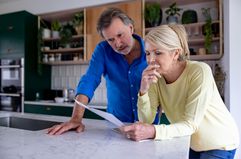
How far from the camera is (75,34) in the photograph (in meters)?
3.46

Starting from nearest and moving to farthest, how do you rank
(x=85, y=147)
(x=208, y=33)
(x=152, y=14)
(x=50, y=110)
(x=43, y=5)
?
(x=85, y=147), (x=208, y=33), (x=152, y=14), (x=50, y=110), (x=43, y=5)

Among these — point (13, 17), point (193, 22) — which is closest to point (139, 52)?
point (193, 22)

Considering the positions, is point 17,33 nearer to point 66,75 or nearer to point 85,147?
point 66,75

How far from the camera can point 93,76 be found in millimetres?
1276

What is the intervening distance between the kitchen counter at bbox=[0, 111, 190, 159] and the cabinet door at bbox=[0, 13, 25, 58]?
2.96m

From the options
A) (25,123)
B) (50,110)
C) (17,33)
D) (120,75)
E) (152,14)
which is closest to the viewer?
(120,75)

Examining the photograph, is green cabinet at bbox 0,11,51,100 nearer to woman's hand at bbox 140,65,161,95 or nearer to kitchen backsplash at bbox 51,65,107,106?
kitchen backsplash at bbox 51,65,107,106

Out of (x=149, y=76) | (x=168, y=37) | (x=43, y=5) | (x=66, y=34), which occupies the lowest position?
(x=149, y=76)

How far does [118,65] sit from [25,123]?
2.78 ft

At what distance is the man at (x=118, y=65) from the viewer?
120cm

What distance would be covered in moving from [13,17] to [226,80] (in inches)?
135

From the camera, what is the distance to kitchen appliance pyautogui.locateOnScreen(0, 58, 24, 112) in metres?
3.44

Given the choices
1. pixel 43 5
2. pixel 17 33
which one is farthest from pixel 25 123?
pixel 43 5

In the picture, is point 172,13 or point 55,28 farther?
point 55,28
